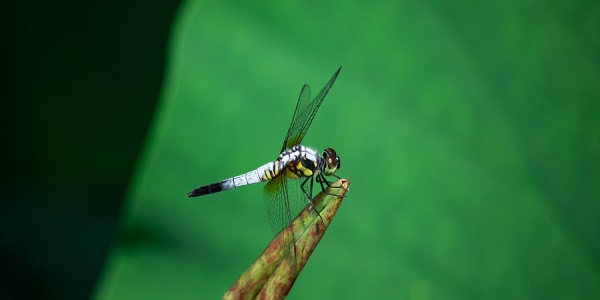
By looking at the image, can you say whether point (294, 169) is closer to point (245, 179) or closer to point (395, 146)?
point (245, 179)

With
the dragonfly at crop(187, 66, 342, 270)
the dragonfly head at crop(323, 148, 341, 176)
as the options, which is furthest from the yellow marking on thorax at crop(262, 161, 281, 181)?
the dragonfly head at crop(323, 148, 341, 176)

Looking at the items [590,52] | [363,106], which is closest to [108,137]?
[363,106]

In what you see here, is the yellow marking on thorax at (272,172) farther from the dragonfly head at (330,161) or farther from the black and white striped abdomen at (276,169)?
the dragonfly head at (330,161)

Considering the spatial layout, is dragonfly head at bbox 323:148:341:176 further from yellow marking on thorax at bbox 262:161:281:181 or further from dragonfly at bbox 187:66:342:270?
yellow marking on thorax at bbox 262:161:281:181

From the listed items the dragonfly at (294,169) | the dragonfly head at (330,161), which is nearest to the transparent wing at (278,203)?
the dragonfly at (294,169)

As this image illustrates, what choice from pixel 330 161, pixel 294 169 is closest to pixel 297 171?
pixel 294 169

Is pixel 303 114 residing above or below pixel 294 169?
above
